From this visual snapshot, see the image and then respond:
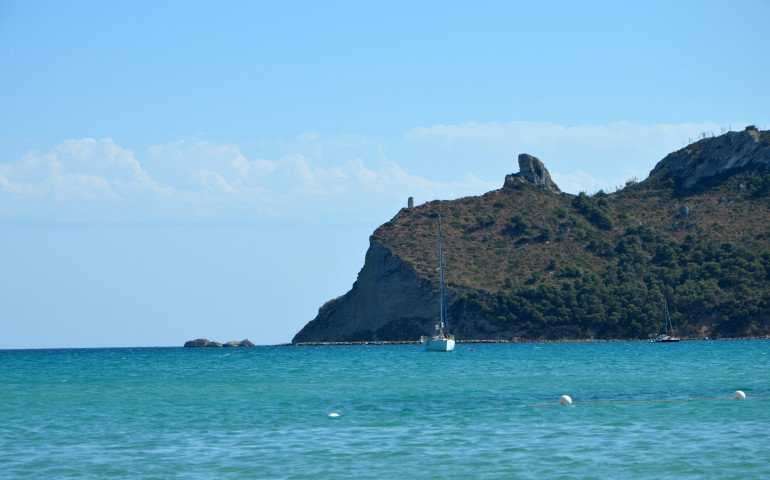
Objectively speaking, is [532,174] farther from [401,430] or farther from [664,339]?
[401,430]

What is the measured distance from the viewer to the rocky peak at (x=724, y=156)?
171 m

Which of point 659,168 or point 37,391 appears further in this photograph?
point 659,168

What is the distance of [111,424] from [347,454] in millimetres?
12749

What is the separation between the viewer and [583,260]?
6403 inches

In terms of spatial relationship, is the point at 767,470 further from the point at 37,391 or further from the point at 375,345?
the point at 375,345

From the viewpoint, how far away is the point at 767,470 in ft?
69.6

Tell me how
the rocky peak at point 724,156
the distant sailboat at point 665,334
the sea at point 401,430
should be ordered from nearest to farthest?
the sea at point 401,430 → the distant sailboat at point 665,334 → the rocky peak at point 724,156

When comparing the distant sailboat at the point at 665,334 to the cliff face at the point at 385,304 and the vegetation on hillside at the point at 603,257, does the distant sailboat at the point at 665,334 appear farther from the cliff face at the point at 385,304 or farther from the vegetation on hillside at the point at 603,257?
the cliff face at the point at 385,304

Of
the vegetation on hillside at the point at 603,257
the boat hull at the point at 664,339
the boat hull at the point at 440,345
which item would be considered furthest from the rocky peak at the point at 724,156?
the boat hull at the point at 440,345

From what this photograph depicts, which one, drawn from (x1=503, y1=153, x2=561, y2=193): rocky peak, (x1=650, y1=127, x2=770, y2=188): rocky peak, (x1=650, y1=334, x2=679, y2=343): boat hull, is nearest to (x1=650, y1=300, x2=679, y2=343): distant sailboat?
(x1=650, y1=334, x2=679, y2=343): boat hull

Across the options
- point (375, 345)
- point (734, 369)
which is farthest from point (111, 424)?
point (375, 345)

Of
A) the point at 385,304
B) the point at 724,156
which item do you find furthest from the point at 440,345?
the point at 724,156

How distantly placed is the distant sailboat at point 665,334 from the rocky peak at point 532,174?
1987 inches

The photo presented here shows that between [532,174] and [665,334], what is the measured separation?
58101 millimetres
